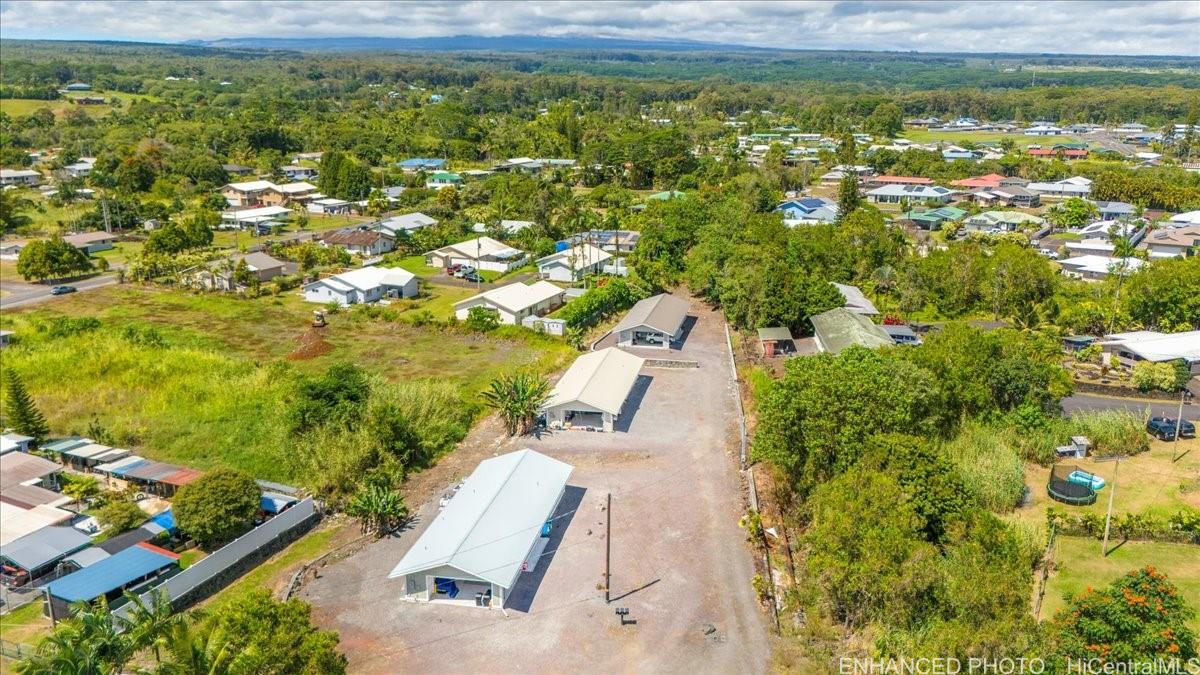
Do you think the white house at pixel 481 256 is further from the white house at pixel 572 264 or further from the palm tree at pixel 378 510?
the palm tree at pixel 378 510

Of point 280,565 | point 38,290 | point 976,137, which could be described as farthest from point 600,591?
point 976,137

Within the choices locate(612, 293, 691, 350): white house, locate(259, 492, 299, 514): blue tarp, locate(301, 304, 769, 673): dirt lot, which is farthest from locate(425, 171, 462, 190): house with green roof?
locate(259, 492, 299, 514): blue tarp

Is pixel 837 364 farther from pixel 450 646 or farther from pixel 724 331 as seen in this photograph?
pixel 724 331

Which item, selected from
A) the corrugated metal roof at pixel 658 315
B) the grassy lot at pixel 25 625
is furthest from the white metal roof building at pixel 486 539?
the corrugated metal roof at pixel 658 315

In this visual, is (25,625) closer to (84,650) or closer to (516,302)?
(84,650)

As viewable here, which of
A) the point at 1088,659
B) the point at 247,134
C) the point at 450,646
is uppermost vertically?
the point at 247,134

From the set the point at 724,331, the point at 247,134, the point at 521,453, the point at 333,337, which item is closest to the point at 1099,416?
the point at 724,331
